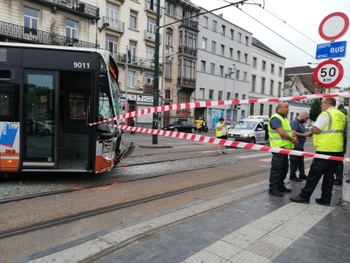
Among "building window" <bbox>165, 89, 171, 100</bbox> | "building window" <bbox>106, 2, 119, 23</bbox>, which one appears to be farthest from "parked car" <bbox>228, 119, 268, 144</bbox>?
"building window" <bbox>106, 2, 119, 23</bbox>

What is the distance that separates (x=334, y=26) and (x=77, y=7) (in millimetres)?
27581

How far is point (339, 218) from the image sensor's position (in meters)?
4.58

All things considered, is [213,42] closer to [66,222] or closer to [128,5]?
[128,5]

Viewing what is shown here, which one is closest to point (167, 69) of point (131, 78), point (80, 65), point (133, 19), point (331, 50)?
point (131, 78)

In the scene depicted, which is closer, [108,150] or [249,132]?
[108,150]

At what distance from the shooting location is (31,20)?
25859mm

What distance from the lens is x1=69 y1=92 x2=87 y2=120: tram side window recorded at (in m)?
6.88

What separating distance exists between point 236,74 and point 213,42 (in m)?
7.58

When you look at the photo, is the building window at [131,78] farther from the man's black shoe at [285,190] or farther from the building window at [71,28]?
the man's black shoe at [285,190]

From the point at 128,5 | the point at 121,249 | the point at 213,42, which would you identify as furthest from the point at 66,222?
the point at 213,42

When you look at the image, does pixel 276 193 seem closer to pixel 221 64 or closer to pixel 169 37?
pixel 169 37

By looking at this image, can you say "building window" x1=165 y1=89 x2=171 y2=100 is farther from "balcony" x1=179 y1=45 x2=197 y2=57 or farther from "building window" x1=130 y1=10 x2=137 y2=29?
"building window" x1=130 y1=10 x2=137 y2=29

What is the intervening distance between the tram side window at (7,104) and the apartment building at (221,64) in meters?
36.7

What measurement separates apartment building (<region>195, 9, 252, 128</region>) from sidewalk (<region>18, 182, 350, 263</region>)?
124ft
